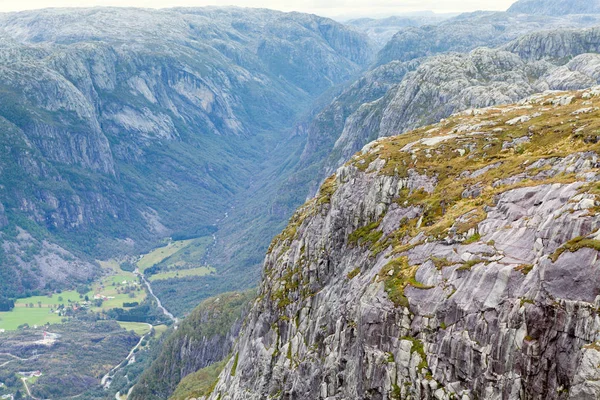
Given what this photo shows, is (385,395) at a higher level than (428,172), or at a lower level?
lower

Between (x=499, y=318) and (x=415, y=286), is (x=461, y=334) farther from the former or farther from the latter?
(x=415, y=286)

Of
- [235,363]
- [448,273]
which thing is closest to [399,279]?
[448,273]

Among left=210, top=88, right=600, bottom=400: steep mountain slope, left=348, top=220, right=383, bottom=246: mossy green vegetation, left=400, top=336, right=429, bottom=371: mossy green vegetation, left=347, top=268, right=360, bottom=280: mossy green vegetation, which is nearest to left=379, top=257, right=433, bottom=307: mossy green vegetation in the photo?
left=210, top=88, right=600, bottom=400: steep mountain slope

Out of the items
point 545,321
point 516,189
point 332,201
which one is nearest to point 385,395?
point 545,321

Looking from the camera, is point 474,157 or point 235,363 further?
point 235,363

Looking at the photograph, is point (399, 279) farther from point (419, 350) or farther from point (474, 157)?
point (474, 157)

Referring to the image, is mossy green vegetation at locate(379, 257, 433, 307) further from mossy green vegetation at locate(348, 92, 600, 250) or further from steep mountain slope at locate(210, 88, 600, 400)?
mossy green vegetation at locate(348, 92, 600, 250)

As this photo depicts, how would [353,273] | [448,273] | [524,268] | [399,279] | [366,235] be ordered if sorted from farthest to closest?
[366,235] < [353,273] < [399,279] < [448,273] < [524,268]

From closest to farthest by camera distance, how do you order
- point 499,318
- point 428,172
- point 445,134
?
point 499,318 → point 428,172 → point 445,134

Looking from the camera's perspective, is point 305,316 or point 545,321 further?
point 305,316
